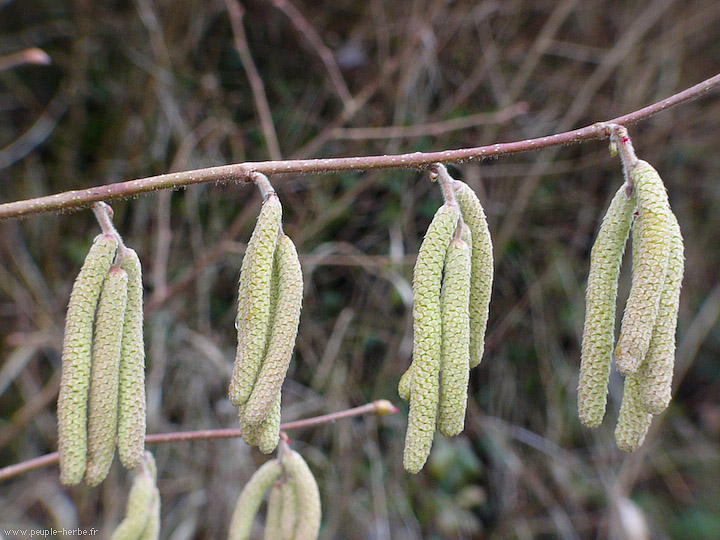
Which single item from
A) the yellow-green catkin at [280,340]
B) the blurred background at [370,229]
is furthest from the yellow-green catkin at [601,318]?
the blurred background at [370,229]

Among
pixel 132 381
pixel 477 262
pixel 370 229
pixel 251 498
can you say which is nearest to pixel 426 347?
pixel 477 262

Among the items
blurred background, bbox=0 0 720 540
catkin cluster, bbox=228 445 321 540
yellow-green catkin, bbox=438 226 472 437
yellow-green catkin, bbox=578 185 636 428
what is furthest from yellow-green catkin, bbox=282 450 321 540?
blurred background, bbox=0 0 720 540

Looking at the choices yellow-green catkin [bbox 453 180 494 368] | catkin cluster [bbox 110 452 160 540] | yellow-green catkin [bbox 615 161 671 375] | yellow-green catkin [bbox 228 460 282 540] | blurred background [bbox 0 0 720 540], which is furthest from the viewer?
blurred background [bbox 0 0 720 540]

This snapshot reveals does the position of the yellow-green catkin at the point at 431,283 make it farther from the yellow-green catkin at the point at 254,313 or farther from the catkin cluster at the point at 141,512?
the catkin cluster at the point at 141,512

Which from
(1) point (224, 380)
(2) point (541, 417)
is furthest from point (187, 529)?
(2) point (541, 417)

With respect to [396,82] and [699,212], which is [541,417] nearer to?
[699,212]

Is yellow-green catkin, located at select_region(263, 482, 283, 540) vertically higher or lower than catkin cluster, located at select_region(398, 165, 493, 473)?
lower

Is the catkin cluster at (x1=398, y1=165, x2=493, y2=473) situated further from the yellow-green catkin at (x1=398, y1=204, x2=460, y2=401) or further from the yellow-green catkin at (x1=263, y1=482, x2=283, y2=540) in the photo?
the yellow-green catkin at (x1=263, y1=482, x2=283, y2=540)

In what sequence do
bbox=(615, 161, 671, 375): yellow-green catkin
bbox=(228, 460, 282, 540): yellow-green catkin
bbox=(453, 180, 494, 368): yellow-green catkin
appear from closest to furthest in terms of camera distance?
1. bbox=(615, 161, 671, 375): yellow-green catkin
2. bbox=(453, 180, 494, 368): yellow-green catkin
3. bbox=(228, 460, 282, 540): yellow-green catkin
